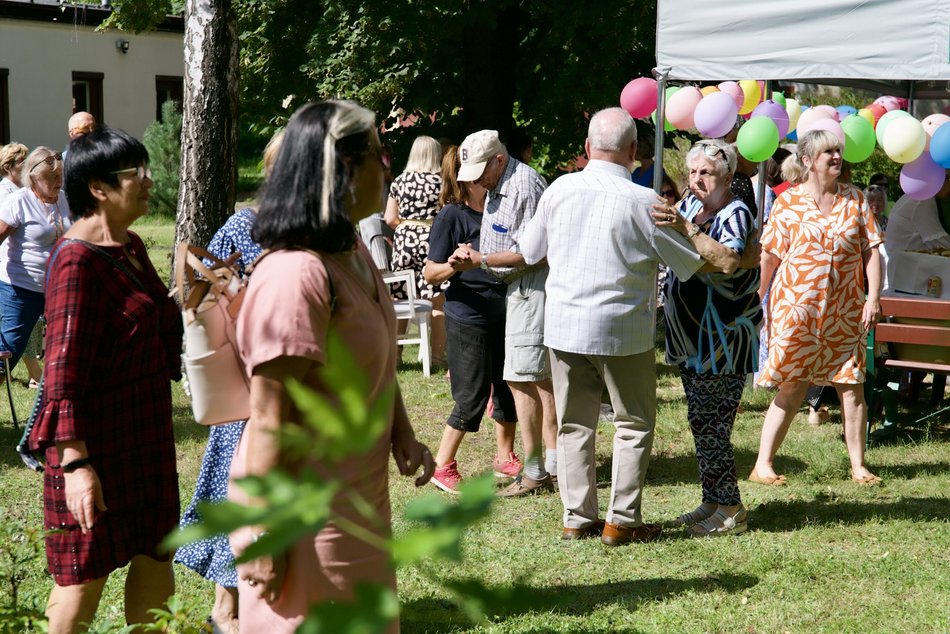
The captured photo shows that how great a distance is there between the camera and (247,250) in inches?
144

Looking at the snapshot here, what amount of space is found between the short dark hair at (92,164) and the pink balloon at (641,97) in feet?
21.0

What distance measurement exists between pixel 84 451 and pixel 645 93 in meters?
6.84

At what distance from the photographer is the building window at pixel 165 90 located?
2647 centimetres

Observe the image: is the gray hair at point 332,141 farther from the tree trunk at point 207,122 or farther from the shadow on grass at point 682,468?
the tree trunk at point 207,122

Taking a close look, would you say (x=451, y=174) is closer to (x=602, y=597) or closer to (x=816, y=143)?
(x=816, y=143)

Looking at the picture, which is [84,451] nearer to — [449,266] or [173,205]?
[449,266]

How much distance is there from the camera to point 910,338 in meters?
6.76

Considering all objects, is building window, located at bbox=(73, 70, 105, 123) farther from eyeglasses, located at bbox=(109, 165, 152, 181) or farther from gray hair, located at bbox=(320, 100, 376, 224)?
gray hair, located at bbox=(320, 100, 376, 224)

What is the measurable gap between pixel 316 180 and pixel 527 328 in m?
3.54

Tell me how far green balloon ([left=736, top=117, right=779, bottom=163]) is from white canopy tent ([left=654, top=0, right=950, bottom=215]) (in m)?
1.09

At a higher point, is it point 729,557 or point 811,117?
point 811,117

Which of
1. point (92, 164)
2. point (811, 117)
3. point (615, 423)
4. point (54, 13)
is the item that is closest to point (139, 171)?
point (92, 164)

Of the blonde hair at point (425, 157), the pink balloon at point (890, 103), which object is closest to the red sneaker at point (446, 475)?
the blonde hair at point (425, 157)

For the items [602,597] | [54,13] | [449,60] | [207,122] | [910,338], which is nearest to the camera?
[602,597]
